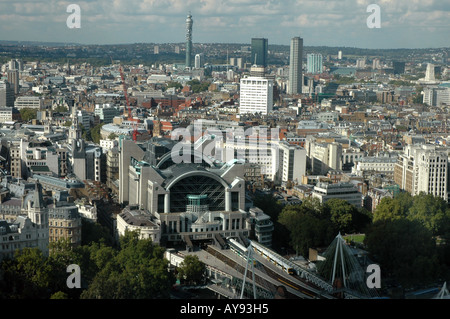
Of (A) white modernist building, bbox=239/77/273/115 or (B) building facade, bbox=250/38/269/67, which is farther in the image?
(B) building facade, bbox=250/38/269/67

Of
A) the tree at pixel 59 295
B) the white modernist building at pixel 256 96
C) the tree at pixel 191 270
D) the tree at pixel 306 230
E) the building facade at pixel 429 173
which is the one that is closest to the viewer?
the tree at pixel 59 295

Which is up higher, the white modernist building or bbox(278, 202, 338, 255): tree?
the white modernist building

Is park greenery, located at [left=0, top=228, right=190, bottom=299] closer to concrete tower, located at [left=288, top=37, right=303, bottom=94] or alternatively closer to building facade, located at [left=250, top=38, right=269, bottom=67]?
concrete tower, located at [left=288, top=37, right=303, bottom=94]

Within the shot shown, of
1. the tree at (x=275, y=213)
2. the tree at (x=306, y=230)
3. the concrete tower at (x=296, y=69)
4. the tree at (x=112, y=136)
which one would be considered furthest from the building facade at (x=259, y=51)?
the tree at (x=306, y=230)

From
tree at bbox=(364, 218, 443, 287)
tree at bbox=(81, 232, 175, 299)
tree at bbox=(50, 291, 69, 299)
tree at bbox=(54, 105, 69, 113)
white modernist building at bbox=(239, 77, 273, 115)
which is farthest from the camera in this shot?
white modernist building at bbox=(239, 77, 273, 115)

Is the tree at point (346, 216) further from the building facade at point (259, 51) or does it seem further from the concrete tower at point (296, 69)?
the building facade at point (259, 51)

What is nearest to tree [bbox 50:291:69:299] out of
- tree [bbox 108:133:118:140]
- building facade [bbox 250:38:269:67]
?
tree [bbox 108:133:118:140]

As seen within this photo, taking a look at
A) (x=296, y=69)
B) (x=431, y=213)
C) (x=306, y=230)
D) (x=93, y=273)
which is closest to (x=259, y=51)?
(x=296, y=69)
